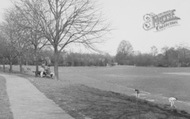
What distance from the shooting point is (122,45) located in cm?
13175

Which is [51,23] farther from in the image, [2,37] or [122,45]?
[122,45]

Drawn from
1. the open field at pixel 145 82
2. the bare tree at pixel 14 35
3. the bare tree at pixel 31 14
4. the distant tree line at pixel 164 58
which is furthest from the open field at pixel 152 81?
the distant tree line at pixel 164 58

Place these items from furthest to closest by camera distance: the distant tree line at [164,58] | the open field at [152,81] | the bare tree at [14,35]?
the distant tree line at [164,58]
the bare tree at [14,35]
the open field at [152,81]

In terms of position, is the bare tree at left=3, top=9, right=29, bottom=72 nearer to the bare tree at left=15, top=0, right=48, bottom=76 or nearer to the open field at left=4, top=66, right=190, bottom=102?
the bare tree at left=15, top=0, right=48, bottom=76

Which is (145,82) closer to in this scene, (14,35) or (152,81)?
(152,81)

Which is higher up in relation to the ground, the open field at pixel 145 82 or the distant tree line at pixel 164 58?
the distant tree line at pixel 164 58

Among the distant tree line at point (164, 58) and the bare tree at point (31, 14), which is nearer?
the bare tree at point (31, 14)

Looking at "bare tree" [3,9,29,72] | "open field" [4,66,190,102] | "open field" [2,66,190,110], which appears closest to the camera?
"open field" [2,66,190,110]

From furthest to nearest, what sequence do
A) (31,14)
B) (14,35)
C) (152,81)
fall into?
1. (14,35)
2. (152,81)
3. (31,14)

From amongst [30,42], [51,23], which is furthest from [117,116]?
[30,42]

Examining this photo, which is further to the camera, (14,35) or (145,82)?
(14,35)

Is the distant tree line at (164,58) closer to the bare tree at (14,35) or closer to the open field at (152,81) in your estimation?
the open field at (152,81)

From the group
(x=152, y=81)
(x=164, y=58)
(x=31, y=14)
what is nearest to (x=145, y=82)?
(x=152, y=81)

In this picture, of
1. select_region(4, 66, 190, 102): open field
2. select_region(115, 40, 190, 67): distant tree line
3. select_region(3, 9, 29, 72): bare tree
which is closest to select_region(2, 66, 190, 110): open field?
select_region(4, 66, 190, 102): open field
